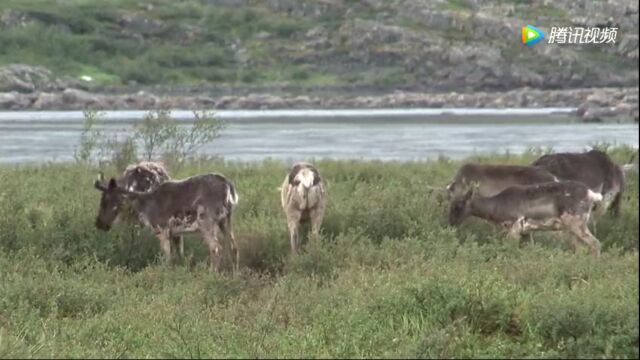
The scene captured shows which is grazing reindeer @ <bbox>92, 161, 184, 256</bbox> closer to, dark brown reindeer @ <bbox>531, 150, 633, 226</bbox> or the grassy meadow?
the grassy meadow

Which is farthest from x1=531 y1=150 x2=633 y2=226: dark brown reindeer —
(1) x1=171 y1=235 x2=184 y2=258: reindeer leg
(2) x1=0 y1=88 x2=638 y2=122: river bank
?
(2) x1=0 y1=88 x2=638 y2=122: river bank

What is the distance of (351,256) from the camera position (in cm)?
1471

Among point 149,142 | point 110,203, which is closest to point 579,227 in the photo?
point 110,203

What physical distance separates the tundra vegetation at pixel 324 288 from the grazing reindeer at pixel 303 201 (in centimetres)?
33

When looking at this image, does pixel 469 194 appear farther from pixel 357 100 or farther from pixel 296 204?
pixel 357 100

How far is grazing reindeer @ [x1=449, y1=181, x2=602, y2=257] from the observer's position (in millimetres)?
15711

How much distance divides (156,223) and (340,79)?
98.6m

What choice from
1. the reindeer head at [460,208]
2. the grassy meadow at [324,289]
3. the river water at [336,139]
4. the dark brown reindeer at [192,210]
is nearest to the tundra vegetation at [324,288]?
the grassy meadow at [324,289]

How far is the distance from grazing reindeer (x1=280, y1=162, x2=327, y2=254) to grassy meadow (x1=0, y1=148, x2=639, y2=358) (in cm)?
33

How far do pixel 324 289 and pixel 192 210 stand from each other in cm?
340

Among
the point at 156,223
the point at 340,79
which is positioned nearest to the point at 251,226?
the point at 156,223

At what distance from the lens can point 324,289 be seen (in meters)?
12.8

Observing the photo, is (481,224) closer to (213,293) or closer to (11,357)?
(213,293)

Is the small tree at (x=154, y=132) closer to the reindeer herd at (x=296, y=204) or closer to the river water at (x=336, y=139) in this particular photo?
the river water at (x=336, y=139)
